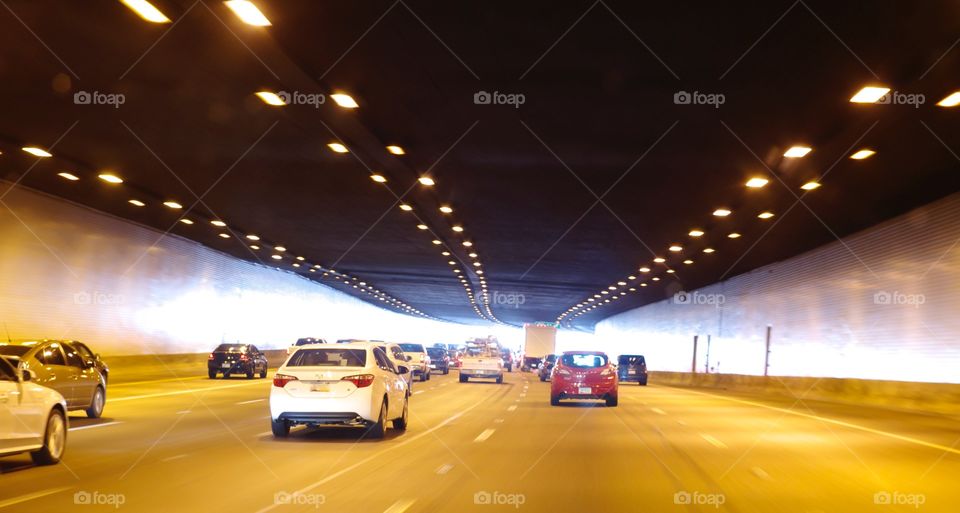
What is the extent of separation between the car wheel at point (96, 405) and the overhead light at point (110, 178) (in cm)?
880

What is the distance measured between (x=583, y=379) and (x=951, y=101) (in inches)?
659

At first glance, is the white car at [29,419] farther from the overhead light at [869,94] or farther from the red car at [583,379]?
the red car at [583,379]

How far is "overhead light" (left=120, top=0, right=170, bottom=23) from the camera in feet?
44.2

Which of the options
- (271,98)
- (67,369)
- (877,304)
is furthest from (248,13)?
(877,304)

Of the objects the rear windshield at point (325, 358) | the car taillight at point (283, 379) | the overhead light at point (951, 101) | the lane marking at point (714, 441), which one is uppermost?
the overhead light at point (951, 101)

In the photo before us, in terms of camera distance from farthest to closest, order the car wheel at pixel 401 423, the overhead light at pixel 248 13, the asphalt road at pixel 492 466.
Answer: the car wheel at pixel 401 423
the overhead light at pixel 248 13
the asphalt road at pixel 492 466

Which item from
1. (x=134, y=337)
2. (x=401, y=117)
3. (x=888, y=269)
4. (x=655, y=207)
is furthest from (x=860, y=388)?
(x=134, y=337)

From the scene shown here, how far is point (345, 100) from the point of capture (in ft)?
60.6

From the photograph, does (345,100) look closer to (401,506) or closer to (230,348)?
(401,506)

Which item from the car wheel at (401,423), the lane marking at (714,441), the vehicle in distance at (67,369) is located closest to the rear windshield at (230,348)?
the vehicle in distance at (67,369)

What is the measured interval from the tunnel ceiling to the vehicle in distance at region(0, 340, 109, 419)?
15.9 feet

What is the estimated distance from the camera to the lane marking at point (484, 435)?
18784 mm

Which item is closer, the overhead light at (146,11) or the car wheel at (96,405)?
the overhead light at (146,11)

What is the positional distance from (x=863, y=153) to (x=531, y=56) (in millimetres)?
10240
